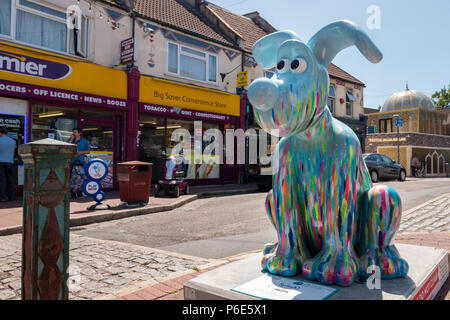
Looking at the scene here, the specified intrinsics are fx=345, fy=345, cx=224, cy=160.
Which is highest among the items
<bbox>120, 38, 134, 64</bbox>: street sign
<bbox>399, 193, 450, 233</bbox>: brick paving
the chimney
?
the chimney

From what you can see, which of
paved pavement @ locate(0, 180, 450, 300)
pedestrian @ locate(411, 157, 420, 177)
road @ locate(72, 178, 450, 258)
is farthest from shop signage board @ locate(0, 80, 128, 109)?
pedestrian @ locate(411, 157, 420, 177)

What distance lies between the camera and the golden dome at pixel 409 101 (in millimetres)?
34906

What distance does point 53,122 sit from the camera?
10.3 m

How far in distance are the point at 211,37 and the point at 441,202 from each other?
10389 millimetres

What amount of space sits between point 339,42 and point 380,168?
15.6 m

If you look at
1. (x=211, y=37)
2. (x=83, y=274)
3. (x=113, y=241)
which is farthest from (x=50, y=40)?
(x=83, y=274)

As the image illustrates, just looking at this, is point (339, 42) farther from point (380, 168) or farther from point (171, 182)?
point (380, 168)

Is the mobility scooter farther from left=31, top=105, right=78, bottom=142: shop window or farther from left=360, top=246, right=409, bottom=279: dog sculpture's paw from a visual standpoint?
left=360, top=246, right=409, bottom=279: dog sculpture's paw

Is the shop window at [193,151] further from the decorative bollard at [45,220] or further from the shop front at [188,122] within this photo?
the decorative bollard at [45,220]

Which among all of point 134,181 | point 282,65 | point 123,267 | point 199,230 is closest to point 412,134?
point 134,181

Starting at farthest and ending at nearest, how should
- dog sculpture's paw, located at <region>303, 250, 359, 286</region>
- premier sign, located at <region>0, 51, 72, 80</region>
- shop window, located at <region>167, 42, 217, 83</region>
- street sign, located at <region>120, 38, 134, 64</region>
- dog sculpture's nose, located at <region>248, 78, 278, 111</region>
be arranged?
1. shop window, located at <region>167, 42, 217, 83</region>
2. street sign, located at <region>120, 38, 134, 64</region>
3. premier sign, located at <region>0, 51, 72, 80</region>
4. dog sculpture's paw, located at <region>303, 250, 359, 286</region>
5. dog sculpture's nose, located at <region>248, 78, 278, 111</region>

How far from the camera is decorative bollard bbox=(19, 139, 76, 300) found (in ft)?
5.37

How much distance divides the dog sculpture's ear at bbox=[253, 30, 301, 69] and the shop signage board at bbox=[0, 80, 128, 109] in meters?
8.92
